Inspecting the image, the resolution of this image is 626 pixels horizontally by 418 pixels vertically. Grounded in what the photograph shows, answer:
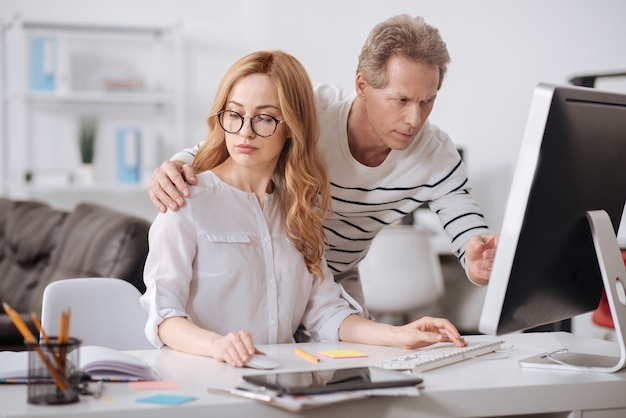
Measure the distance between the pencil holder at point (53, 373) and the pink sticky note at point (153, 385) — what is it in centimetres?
9

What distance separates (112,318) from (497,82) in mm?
3309

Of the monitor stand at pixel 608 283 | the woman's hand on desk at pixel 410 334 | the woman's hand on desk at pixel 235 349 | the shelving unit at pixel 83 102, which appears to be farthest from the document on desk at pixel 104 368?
the shelving unit at pixel 83 102

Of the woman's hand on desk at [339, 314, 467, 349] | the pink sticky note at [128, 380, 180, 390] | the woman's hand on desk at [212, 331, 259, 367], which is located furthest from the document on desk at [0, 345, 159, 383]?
the woman's hand on desk at [339, 314, 467, 349]

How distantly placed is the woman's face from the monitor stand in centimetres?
64

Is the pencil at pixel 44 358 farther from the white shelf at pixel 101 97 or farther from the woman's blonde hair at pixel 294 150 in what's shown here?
the white shelf at pixel 101 97

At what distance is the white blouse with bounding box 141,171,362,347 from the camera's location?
1.60 metres

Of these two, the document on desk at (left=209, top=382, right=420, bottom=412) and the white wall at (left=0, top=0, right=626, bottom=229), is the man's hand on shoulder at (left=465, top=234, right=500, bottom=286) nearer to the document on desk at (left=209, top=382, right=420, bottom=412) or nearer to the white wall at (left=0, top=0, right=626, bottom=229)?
the document on desk at (left=209, top=382, right=420, bottom=412)

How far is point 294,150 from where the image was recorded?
5.83 feet

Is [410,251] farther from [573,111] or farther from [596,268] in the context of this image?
[573,111]

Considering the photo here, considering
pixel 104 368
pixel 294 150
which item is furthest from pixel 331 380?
pixel 294 150

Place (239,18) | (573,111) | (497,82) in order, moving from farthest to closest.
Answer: (239,18) < (497,82) < (573,111)

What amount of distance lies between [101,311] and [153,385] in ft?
2.28

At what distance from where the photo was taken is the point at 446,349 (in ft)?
4.93

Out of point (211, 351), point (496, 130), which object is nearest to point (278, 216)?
point (211, 351)
